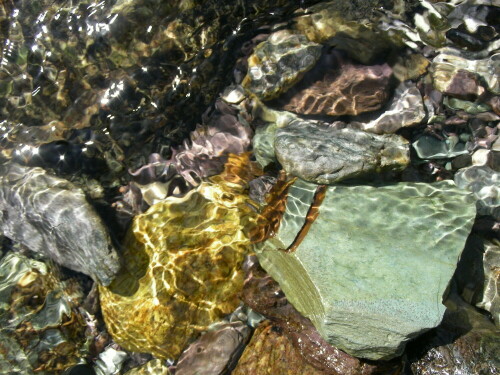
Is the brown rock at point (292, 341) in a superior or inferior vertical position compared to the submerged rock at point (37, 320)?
inferior

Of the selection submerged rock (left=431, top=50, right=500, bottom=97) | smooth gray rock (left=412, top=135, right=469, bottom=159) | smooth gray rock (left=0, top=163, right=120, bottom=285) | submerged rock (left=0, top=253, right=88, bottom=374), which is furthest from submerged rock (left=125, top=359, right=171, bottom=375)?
submerged rock (left=431, top=50, right=500, bottom=97)

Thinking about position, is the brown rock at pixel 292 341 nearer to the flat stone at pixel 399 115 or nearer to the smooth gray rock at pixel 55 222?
the smooth gray rock at pixel 55 222

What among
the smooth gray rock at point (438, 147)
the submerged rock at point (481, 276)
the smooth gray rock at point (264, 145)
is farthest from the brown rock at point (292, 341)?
the smooth gray rock at point (438, 147)

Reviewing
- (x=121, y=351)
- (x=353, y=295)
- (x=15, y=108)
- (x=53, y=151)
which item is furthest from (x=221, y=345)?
(x=15, y=108)

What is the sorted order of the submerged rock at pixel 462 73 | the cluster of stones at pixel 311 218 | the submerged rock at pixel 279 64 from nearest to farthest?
the cluster of stones at pixel 311 218 → the submerged rock at pixel 462 73 → the submerged rock at pixel 279 64

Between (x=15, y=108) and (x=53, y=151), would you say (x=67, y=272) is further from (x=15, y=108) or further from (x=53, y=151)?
(x=15, y=108)

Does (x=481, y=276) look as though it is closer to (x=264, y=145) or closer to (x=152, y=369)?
(x=264, y=145)

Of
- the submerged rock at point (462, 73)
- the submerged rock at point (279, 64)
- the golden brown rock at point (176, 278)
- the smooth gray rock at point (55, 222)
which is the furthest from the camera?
the submerged rock at point (279, 64)
